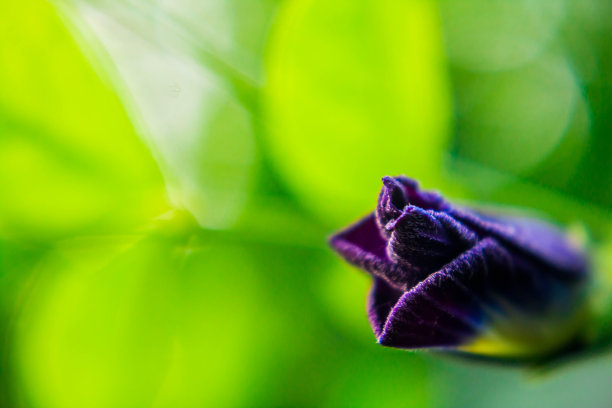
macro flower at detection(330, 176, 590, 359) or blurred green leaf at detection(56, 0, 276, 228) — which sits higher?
blurred green leaf at detection(56, 0, 276, 228)

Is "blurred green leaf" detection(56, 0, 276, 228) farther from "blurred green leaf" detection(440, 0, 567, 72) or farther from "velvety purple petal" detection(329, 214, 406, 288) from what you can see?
"blurred green leaf" detection(440, 0, 567, 72)

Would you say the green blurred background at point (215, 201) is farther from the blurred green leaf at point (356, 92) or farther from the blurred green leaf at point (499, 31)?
the blurred green leaf at point (499, 31)

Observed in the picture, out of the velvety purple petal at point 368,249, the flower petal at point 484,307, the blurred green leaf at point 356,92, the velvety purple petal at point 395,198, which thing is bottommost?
the flower petal at point 484,307

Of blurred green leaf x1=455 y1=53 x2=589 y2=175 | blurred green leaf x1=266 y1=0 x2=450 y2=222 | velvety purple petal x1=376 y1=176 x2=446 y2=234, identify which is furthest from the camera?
blurred green leaf x1=455 y1=53 x2=589 y2=175

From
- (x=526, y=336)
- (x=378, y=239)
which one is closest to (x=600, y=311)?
(x=526, y=336)

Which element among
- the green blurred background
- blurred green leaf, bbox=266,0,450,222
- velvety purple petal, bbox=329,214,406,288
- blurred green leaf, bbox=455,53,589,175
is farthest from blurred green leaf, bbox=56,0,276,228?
blurred green leaf, bbox=455,53,589,175

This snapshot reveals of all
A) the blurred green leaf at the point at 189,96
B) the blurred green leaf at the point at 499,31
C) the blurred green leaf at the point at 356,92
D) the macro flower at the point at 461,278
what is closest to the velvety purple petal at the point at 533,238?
the macro flower at the point at 461,278
